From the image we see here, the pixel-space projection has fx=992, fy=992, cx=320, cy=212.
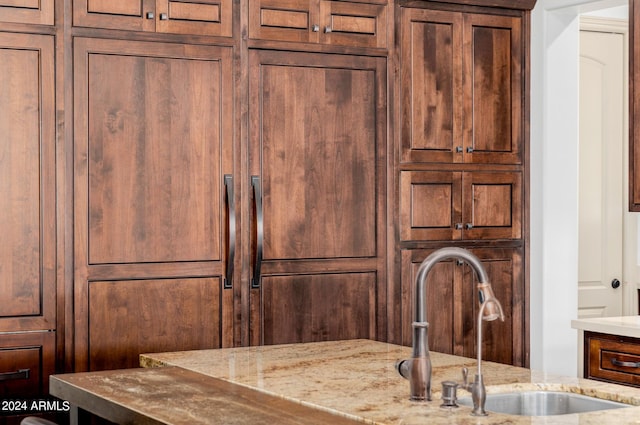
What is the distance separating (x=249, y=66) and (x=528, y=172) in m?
1.53

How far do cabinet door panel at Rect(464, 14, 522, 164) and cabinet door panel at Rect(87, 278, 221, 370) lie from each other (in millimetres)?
1459

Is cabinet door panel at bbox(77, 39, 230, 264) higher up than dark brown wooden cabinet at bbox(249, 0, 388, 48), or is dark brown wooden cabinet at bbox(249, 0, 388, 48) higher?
dark brown wooden cabinet at bbox(249, 0, 388, 48)

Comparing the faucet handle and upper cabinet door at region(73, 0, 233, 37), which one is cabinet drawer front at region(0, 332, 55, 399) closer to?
upper cabinet door at region(73, 0, 233, 37)

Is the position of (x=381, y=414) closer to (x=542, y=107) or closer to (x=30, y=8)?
(x=30, y=8)

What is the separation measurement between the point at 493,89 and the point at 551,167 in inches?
18.6

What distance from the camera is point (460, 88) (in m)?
4.64

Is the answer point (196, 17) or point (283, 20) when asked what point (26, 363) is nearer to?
point (196, 17)

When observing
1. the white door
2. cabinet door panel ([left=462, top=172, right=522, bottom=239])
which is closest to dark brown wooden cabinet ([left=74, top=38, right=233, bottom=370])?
cabinet door panel ([left=462, top=172, right=522, bottom=239])

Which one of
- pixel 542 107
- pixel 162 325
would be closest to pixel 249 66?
pixel 162 325

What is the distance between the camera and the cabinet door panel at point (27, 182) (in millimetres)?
3732

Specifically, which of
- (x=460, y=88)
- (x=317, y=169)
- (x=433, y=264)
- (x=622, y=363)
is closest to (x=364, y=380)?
(x=433, y=264)

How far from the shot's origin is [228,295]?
4.12 metres

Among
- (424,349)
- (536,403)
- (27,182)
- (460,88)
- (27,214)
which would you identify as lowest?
(536,403)

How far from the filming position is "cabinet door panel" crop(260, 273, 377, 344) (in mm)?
4215
